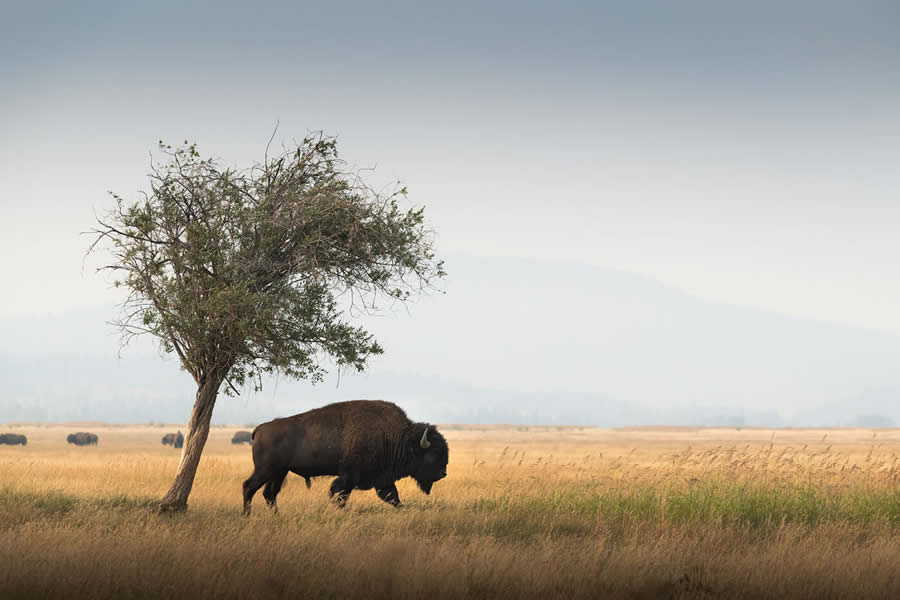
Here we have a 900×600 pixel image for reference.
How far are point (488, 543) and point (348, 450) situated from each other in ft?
21.2

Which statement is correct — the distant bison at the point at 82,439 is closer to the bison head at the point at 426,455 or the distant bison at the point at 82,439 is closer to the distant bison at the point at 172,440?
the distant bison at the point at 172,440

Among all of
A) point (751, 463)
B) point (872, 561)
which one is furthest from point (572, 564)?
point (751, 463)

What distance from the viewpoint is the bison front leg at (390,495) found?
59.9 feet

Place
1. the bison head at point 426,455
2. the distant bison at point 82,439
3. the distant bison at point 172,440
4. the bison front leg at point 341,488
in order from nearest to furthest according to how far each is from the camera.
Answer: the bison front leg at point 341,488 → the bison head at point 426,455 → the distant bison at point 82,439 → the distant bison at point 172,440

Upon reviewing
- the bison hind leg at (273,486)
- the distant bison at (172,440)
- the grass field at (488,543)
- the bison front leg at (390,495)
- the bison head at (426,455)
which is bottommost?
the grass field at (488,543)

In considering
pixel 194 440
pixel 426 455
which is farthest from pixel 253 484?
pixel 426 455

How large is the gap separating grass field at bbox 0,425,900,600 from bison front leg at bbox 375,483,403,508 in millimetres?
190

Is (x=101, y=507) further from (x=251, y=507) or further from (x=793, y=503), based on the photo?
(x=793, y=503)

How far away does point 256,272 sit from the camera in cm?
1766

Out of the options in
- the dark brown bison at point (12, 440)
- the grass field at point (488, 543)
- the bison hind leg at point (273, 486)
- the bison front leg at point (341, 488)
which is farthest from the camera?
the dark brown bison at point (12, 440)

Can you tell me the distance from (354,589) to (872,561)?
6730 millimetres

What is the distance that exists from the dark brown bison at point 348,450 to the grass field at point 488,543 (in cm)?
58

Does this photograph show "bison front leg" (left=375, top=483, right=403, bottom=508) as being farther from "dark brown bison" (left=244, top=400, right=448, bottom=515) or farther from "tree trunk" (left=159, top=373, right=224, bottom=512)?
"tree trunk" (left=159, top=373, right=224, bottom=512)


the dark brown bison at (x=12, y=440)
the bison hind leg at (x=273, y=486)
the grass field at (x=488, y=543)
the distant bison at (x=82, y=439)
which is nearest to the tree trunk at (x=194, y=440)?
the grass field at (x=488, y=543)
